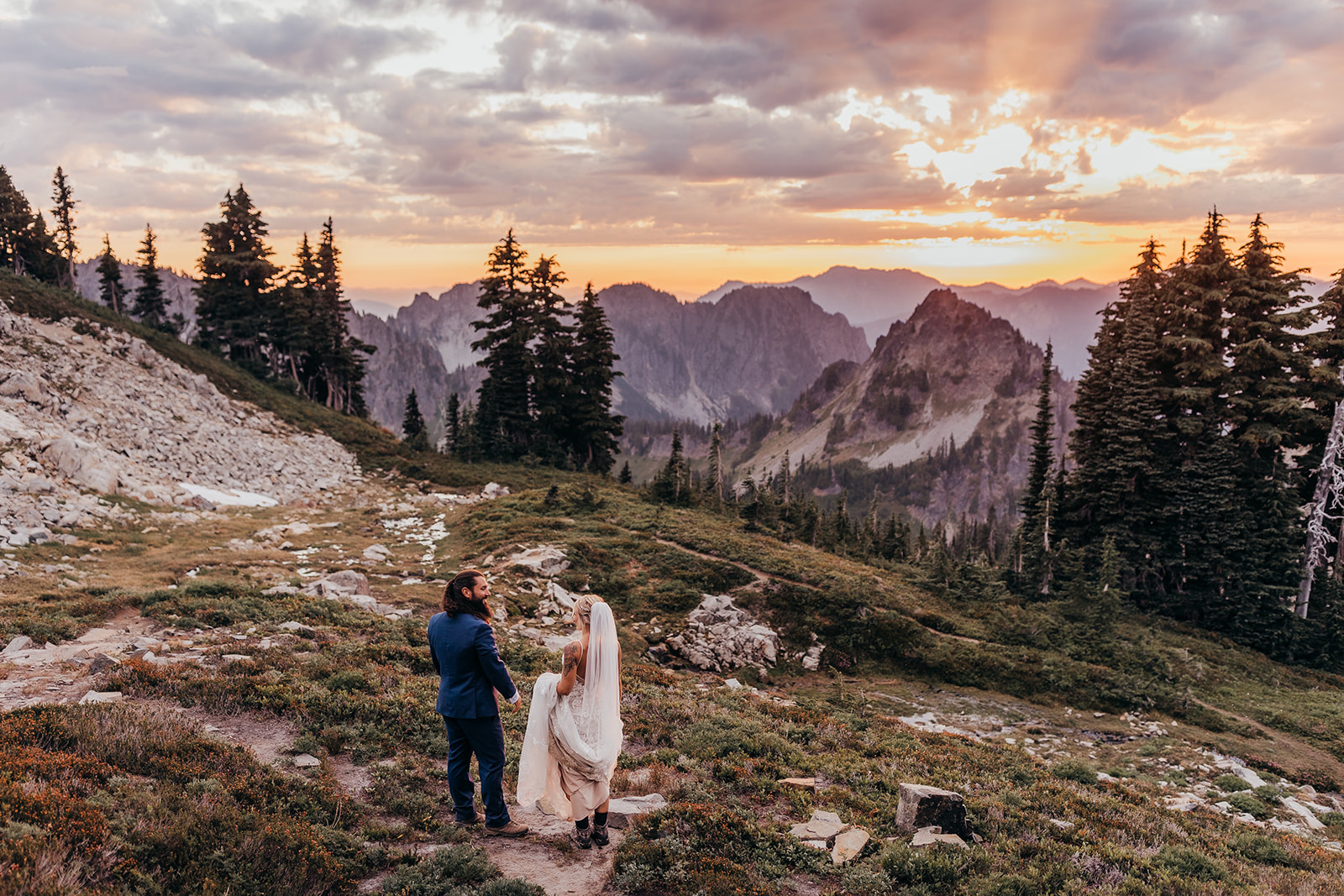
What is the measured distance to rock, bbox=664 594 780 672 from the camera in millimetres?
21766

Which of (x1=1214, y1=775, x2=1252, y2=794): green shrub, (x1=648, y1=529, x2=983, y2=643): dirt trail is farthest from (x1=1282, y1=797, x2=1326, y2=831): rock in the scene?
(x1=648, y1=529, x2=983, y2=643): dirt trail

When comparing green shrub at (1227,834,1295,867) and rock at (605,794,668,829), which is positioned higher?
rock at (605,794,668,829)

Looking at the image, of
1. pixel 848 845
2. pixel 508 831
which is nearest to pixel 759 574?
pixel 848 845

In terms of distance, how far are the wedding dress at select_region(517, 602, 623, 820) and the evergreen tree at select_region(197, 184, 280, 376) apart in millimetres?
65996

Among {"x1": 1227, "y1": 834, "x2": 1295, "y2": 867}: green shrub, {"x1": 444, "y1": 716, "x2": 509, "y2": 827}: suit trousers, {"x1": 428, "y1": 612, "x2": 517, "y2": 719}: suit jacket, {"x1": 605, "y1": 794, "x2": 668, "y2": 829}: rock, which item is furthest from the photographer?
{"x1": 1227, "y1": 834, "x2": 1295, "y2": 867}: green shrub

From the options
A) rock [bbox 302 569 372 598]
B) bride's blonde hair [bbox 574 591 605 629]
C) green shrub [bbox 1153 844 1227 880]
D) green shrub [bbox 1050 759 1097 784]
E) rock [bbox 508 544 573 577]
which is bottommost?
green shrub [bbox 1050 759 1097 784]

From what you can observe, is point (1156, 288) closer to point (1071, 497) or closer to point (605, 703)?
point (1071, 497)

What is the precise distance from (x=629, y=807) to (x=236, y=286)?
236 feet

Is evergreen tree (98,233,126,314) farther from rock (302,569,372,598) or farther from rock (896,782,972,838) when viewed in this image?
rock (896,782,972,838)

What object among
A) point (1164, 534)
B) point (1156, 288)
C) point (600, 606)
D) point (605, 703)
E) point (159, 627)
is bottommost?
point (1164, 534)

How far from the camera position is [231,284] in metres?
63.6

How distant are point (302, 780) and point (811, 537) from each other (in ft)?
175

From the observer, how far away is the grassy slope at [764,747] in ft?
25.7

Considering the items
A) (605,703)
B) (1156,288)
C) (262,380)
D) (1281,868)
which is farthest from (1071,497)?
(262,380)
